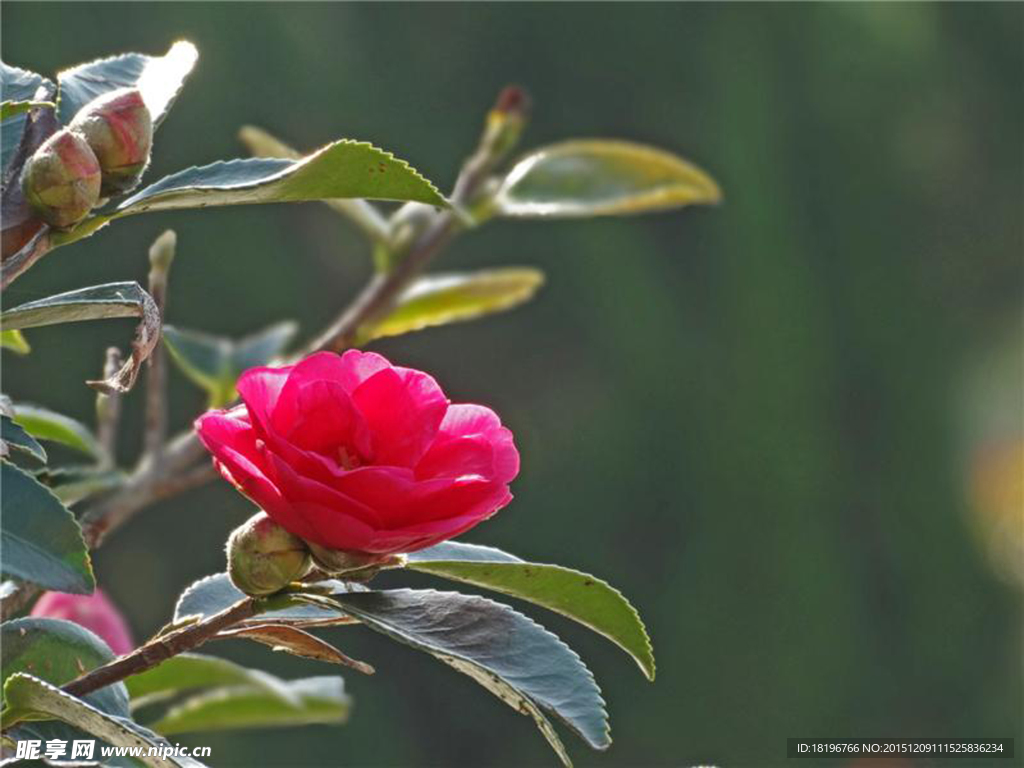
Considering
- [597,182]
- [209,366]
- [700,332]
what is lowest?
[700,332]

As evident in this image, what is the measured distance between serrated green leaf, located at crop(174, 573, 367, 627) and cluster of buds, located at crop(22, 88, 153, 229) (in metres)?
0.12

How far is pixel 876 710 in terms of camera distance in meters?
5.29

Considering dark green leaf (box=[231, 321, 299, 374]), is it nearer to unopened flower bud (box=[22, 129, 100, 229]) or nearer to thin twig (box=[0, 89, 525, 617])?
thin twig (box=[0, 89, 525, 617])

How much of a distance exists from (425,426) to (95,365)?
4.06 meters

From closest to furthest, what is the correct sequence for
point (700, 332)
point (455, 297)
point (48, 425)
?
point (48, 425), point (455, 297), point (700, 332)

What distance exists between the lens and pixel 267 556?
0.42 metres

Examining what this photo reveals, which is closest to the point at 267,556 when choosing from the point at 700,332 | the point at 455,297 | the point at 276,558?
the point at 276,558

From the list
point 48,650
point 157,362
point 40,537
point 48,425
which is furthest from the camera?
point 157,362

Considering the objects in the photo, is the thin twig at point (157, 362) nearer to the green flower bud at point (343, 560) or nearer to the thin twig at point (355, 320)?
the thin twig at point (355, 320)

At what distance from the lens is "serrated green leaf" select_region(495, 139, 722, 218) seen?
3.05 feet

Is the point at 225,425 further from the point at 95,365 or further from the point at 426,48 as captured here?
the point at 426,48

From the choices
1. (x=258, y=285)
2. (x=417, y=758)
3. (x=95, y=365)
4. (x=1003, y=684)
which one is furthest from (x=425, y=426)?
(x=1003, y=684)

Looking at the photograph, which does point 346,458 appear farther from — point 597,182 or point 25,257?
point 597,182

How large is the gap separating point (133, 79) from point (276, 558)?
0.19 metres
